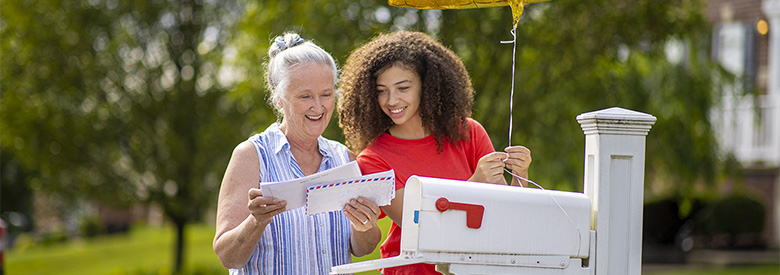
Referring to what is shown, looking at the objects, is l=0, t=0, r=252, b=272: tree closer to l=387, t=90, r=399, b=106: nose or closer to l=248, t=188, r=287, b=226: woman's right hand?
l=387, t=90, r=399, b=106: nose

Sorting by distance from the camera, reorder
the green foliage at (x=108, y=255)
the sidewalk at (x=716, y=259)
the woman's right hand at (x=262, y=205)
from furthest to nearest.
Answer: the green foliage at (x=108, y=255), the sidewalk at (x=716, y=259), the woman's right hand at (x=262, y=205)

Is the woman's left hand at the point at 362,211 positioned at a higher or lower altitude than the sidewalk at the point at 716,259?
higher

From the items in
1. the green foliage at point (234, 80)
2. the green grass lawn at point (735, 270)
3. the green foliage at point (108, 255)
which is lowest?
the green foliage at point (108, 255)

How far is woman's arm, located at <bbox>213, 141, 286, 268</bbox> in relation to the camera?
8.07ft

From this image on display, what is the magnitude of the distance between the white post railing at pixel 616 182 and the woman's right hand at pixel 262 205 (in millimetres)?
915

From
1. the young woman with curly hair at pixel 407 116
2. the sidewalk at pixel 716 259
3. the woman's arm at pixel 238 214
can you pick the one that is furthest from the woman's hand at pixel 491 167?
the sidewalk at pixel 716 259

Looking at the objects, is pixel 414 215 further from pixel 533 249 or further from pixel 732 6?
pixel 732 6

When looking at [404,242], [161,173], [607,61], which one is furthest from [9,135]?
[404,242]

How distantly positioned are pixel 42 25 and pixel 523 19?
16.6 ft

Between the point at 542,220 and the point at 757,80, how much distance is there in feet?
38.9

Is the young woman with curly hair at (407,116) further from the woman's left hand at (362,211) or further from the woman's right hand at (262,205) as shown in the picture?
the woman's right hand at (262,205)

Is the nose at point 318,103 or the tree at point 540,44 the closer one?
the nose at point 318,103

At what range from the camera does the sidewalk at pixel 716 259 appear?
37.0ft

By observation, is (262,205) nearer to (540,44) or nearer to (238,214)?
(238,214)
